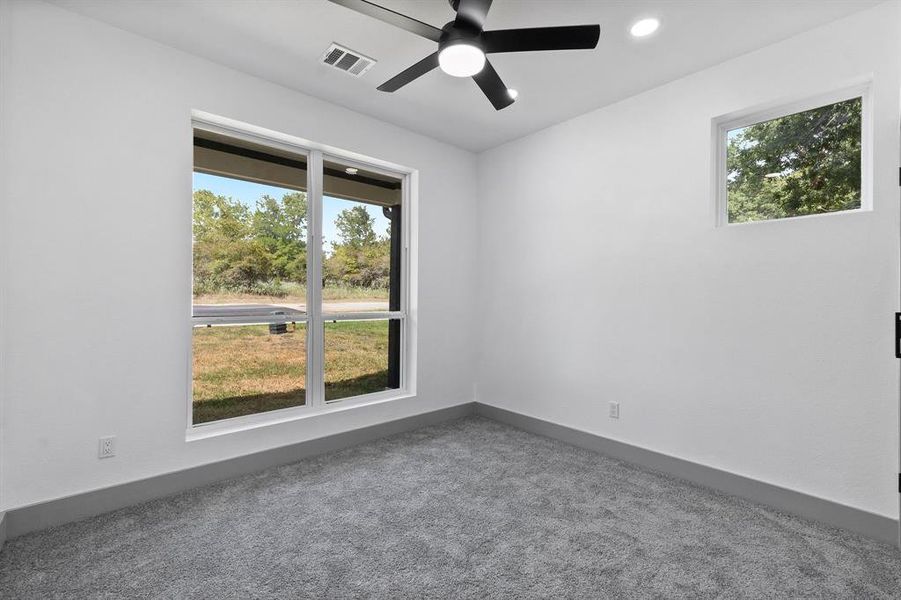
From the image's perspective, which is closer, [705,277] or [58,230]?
[58,230]

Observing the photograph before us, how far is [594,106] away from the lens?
3385mm

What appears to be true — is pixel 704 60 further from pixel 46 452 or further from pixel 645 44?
pixel 46 452

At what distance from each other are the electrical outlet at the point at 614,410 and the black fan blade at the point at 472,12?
2.72 meters

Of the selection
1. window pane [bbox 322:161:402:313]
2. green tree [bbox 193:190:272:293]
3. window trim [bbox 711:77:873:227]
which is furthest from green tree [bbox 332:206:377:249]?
window trim [bbox 711:77:873:227]

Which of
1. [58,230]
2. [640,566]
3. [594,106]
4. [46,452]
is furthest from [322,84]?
[640,566]

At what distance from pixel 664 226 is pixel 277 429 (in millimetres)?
3170

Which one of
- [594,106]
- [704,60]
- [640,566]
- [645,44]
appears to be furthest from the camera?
[594,106]

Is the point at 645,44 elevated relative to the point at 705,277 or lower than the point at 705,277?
elevated

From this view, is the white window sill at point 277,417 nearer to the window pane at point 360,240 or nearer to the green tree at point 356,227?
the window pane at point 360,240

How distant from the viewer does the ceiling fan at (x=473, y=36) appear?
184 centimetres

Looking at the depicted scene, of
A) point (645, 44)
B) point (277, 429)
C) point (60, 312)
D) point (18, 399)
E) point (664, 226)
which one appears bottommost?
point (277, 429)

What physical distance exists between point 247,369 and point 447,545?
6.48 ft

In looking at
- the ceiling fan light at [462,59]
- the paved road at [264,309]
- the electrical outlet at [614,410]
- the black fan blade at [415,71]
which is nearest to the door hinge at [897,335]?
the electrical outlet at [614,410]

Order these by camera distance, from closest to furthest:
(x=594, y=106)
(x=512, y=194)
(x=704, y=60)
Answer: (x=704, y=60), (x=594, y=106), (x=512, y=194)
